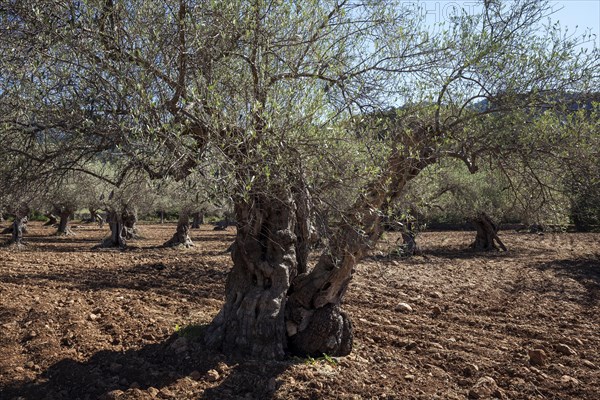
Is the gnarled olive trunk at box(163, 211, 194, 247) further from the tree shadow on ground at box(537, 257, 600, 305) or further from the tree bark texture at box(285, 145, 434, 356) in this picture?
the tree bark texture at box(285, 145, 434, 356)

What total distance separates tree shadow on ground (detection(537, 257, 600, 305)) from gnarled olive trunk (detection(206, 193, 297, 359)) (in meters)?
7.78

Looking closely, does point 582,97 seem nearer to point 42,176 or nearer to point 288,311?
point 288,311

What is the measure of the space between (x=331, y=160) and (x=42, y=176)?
341 centimetres

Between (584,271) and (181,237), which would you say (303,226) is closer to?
(584,271)

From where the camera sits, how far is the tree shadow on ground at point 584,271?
38.6ft

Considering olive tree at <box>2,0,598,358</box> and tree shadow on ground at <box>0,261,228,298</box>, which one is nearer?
olive tree at <box>2,0,598,358</box>

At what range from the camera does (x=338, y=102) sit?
5.78 meters

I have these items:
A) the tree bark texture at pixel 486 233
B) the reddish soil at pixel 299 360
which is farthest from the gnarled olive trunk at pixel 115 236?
the tree bark texture at pixel 486 233

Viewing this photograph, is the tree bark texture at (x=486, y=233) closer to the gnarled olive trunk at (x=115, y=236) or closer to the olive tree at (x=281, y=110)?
the gnarled olive trunk at (x=115, y=236)

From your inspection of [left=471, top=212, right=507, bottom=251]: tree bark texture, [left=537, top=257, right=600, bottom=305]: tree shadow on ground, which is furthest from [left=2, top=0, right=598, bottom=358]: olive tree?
[left=471, top=212, right=507, bottom=251]: tree bark texture

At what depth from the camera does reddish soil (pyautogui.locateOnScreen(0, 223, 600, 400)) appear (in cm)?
518

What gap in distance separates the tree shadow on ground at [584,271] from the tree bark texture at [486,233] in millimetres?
4481

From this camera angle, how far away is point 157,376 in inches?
207

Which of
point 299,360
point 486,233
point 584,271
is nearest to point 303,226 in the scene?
point 299,360
